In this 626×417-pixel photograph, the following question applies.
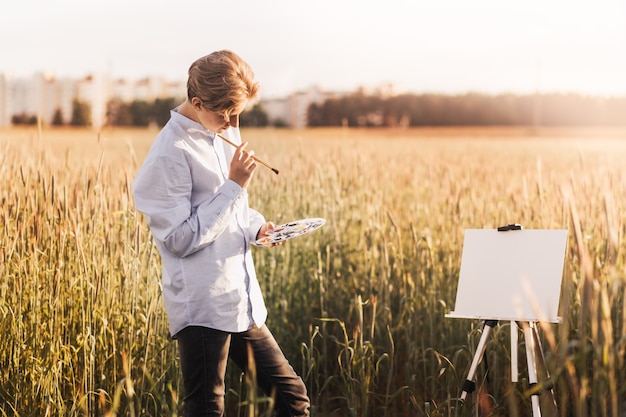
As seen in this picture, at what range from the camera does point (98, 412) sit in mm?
2998

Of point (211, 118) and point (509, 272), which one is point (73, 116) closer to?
point (509, 272)

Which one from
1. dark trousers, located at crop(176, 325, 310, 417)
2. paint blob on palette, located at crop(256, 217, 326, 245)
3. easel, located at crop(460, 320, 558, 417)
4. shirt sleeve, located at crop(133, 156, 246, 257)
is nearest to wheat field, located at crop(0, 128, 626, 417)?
easel, located at crop(460, 320, 558, 417)

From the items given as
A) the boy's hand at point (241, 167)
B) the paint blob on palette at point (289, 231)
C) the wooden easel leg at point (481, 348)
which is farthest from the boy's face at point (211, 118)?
the wooden easel leg at point (481, 348)

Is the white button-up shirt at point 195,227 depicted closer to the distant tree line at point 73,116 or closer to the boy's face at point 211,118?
the boy's face at point 211,118

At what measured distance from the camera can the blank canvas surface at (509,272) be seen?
274cm

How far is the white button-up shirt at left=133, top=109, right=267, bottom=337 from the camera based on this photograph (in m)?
2.28

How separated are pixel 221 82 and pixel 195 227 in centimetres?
43

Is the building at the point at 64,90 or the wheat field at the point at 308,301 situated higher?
the building at the point at 64,90

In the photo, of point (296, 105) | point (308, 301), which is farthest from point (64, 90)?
point (308, 301)

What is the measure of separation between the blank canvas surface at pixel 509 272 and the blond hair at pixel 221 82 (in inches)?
45.6

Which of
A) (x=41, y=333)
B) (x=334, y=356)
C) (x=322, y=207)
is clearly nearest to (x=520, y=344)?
(x=334, y=356)

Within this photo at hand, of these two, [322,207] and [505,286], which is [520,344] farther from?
[322,207]

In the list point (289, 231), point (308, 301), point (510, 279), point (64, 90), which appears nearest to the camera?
point (289, 231)

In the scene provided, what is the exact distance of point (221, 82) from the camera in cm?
225
